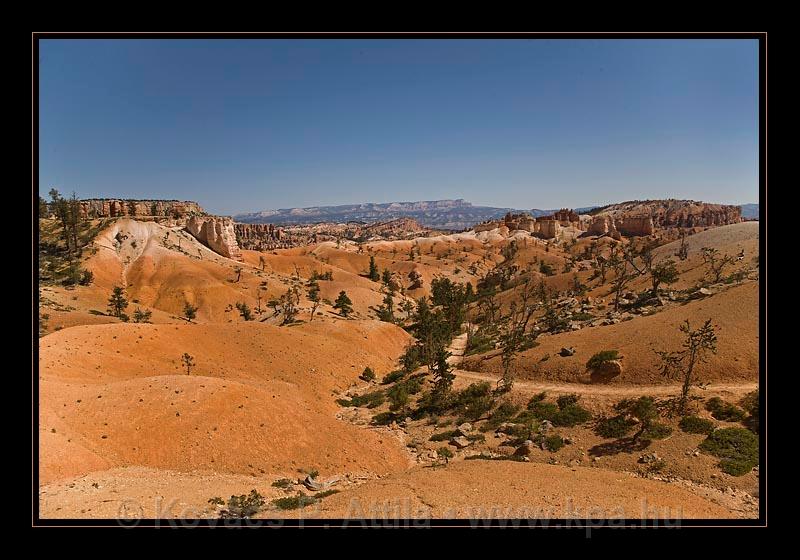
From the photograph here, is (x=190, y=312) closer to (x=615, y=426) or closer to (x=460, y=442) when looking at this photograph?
(x=460, y=442)

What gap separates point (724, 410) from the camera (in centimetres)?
1844

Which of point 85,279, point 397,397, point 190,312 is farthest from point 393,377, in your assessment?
point 85,279

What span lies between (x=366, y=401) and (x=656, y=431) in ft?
56.2

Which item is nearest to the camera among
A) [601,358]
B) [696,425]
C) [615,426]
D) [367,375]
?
[696,425]

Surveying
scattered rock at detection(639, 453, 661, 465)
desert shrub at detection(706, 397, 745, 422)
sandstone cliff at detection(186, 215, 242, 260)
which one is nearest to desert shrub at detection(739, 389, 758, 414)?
desert shrub at detection(706, 397, 745, 422)

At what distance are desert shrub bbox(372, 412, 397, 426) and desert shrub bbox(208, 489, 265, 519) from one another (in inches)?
481

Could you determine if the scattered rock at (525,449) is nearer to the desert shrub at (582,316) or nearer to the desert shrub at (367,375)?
the desert shrub at (367,375)

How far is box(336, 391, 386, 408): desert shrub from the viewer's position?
26.8 m

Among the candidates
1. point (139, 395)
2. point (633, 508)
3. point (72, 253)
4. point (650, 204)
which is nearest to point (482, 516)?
point (633, 508)

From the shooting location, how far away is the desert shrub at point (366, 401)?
1055 inches

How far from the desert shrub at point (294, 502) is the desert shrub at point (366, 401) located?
47.7 feet
